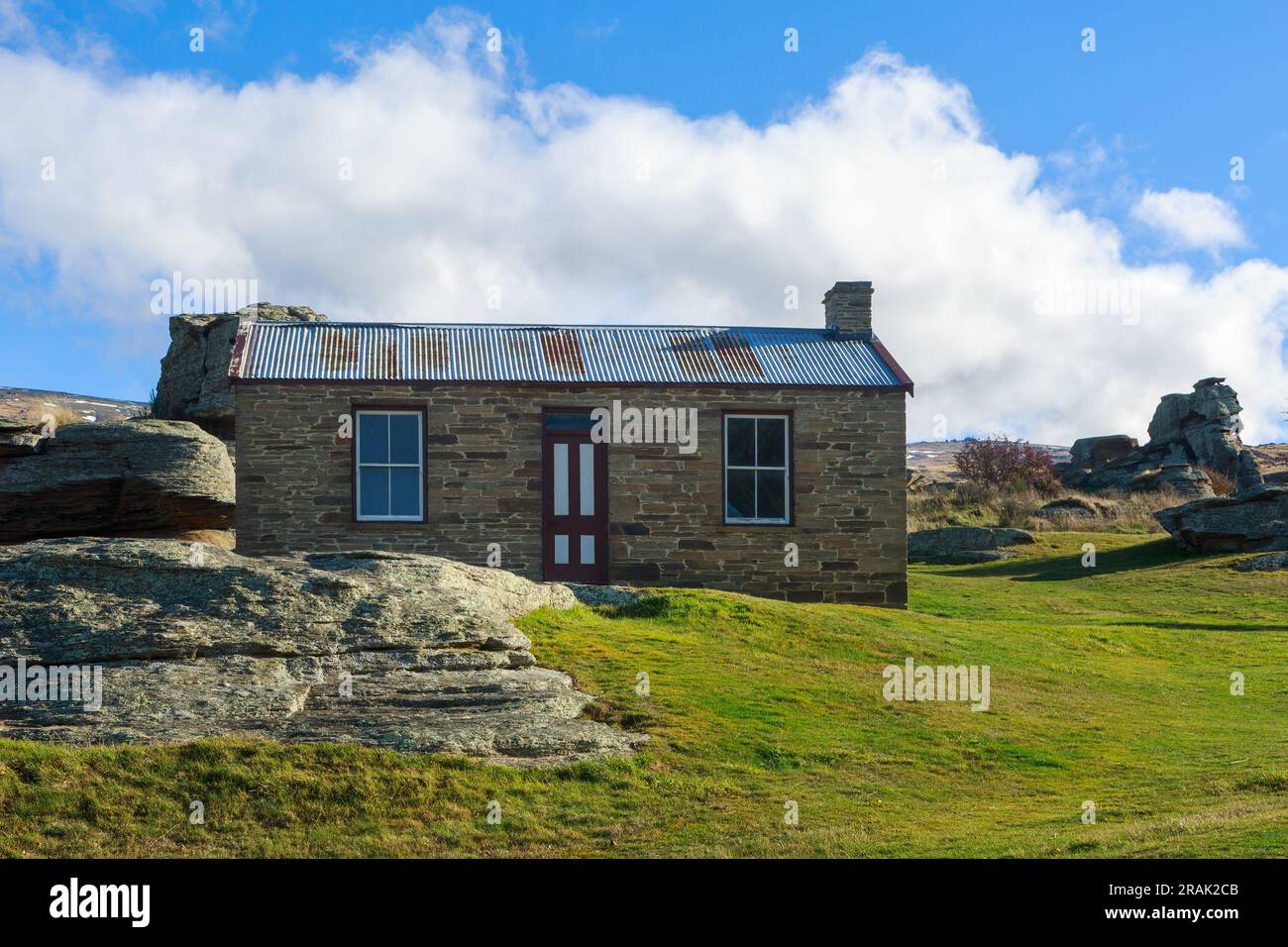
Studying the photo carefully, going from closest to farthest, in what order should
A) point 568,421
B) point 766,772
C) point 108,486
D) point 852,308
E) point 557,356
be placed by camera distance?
point 766,772 → point 108,486 → point 568,421 → point 557,356 → point 852,308

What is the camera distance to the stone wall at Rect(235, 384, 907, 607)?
21.5 m

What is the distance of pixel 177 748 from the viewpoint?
33.2ft

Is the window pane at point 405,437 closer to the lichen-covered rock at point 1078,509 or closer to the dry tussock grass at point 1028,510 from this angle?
the dry tussock grass at point 1028,510

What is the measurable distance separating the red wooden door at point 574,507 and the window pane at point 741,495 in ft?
7.36

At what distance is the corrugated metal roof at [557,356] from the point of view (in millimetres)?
22125

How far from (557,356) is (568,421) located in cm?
156

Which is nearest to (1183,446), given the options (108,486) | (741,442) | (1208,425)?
(1208,425)

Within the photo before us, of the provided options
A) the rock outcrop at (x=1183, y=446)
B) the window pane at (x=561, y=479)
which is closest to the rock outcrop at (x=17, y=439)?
the window pane at (x=561, y=479)

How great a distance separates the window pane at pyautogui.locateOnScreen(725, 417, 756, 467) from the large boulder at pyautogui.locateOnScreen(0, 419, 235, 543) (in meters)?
8.84

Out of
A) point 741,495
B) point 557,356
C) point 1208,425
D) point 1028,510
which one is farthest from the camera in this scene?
point 1208,425

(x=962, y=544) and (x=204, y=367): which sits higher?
(x=204, y=367)

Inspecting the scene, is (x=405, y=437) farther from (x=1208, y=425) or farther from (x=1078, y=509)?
(x=1208, y=425)

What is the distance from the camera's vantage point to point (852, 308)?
2528cm
